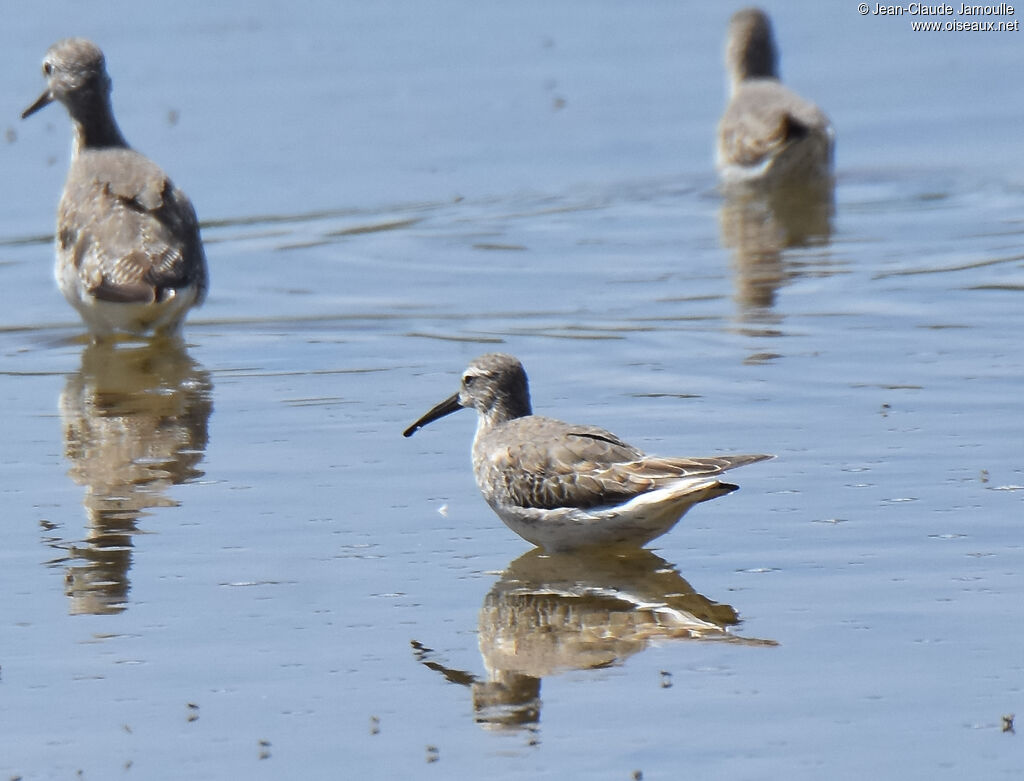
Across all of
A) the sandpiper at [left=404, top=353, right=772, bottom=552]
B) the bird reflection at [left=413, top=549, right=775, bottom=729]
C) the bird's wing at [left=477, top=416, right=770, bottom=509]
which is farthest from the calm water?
the bird's wing at [left=477, top=416, right=770, bottom=509]

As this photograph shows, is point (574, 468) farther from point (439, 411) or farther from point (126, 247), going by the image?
point (126, 247)

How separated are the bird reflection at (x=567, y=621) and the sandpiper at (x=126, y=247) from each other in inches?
160

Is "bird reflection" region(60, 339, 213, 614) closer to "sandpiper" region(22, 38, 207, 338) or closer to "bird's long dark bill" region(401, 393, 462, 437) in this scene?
"sandpiper" region(22, 38, 207, 338)

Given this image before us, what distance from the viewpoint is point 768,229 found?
14.2m

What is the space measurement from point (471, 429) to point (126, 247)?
2.81 m

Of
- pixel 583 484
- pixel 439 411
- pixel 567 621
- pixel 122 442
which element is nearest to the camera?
pixel 567 621

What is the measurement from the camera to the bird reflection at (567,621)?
6.23 m

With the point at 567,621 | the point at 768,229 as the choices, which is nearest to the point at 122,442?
the point at 567,621

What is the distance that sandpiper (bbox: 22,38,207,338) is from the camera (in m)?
11.0

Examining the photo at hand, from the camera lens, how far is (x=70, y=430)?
31.5 ft

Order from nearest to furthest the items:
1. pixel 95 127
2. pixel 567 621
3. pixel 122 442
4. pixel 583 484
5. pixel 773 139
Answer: pixel 567 621 < pixel 583 484 < pixel 122 442 < pixel 95 127 < pixel 773 139

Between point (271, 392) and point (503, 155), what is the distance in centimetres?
647

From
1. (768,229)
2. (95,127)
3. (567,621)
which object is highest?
(95,127)

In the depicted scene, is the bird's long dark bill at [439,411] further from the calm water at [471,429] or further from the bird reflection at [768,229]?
the bird reflection at [768,229]
